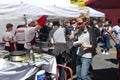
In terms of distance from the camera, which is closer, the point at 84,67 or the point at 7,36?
the point at 84,67

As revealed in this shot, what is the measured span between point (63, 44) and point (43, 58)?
1746mm

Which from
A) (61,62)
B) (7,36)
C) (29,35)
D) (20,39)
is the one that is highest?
(29,35)

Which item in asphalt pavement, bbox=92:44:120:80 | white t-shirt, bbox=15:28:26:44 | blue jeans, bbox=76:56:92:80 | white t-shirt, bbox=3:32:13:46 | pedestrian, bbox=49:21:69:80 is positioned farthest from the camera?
white t-shirt, bbox=15:28:26:44

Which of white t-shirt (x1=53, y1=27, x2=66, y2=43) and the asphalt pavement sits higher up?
white t-shirt (x1=53, y1=27, x2=66, y2=43)

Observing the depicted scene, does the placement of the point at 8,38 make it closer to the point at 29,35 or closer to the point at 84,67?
the point at 29,35

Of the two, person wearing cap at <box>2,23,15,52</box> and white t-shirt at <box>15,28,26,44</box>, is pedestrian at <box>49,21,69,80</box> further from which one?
person wearing cap at <box>2,23,15,52</box>

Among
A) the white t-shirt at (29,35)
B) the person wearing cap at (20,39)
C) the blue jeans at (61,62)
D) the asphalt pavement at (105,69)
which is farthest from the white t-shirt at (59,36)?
the asphalt pavement at (105,69)

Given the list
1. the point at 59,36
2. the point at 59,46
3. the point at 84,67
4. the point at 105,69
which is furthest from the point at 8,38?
the point at 84,67

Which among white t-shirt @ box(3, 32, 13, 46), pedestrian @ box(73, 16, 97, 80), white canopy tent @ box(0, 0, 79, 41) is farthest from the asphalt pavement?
white t-shirt @ box(3, 32, 13, 46)

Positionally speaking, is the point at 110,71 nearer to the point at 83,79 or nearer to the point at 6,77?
the point at 83,79

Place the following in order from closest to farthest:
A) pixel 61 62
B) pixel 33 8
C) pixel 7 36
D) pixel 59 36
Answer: pixel 33 8 → pixel 61 62 → pixel 59 36 → pixel 7 36

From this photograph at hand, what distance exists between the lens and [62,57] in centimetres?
957

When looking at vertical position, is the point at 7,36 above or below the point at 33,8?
below

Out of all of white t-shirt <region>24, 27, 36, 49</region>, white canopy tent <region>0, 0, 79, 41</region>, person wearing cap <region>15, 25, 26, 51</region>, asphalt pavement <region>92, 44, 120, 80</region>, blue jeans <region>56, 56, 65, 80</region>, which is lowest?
asphalt pavement <region>92, 44, 120, 80</region>
